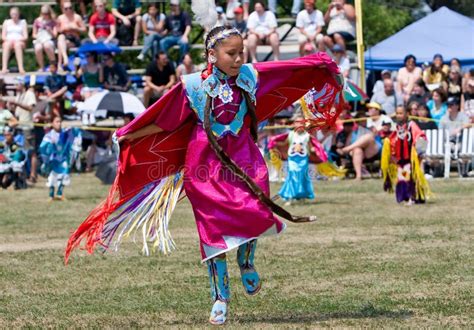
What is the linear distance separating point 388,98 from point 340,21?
1.91m

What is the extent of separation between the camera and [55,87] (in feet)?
61.5

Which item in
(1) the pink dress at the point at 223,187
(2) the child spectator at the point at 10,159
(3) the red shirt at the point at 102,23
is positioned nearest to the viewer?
(1) the pink dress at the point at 223,187

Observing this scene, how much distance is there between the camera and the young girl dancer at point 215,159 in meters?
6.01

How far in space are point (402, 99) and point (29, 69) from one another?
936cm

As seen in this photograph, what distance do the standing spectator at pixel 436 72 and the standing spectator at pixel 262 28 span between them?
256 cm

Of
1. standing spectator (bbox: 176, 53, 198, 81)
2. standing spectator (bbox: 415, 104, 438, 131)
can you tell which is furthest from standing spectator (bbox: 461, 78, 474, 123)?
standing spectator (bbox: 176, 53, 198, 81)

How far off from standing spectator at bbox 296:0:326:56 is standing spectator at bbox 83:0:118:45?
11.3 ft

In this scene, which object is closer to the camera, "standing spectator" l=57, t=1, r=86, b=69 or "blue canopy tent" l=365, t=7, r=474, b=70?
"blue canopy tent" l=365, t=7, r=474, b=70

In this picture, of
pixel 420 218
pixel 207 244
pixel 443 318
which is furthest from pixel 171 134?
pixel 420 218

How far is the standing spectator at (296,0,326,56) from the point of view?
18.3 m

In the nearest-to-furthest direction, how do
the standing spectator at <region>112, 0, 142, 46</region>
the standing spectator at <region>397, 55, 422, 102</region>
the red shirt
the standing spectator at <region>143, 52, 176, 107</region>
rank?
1. the standing spectator at <region>143, 52, 176, 107</region>
2. the standing spectator at <region>397, 55, 422, 102</region>
3. the red shirt
4. the standing spectator at <region>112, 0, 142, 46</region>

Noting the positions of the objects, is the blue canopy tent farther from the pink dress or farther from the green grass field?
the pink dress

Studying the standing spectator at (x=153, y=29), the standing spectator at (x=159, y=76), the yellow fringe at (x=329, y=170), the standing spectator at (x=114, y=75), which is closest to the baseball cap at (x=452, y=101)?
the yellow fringe at (x=329, y=170)

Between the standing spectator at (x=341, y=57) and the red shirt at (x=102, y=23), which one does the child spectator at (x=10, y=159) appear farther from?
the standing spectator at (x=341, y=57)
